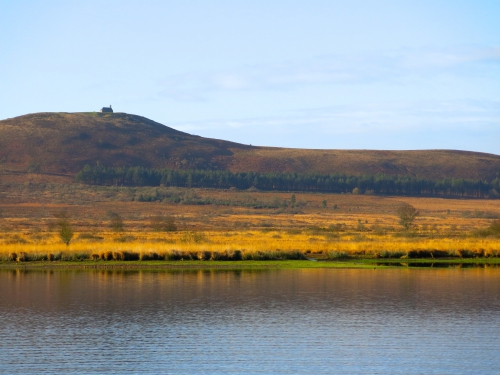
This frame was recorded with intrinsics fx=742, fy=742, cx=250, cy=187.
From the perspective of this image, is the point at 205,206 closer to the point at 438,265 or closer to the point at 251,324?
the point at 438,265

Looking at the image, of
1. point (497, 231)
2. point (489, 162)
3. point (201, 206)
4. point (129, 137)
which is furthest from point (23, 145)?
point (497, 231)

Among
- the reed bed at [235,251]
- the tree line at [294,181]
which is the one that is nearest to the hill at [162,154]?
the tree line at [294,181]

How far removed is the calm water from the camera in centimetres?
1769

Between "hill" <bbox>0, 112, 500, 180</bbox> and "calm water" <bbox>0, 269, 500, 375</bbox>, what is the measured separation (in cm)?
12621

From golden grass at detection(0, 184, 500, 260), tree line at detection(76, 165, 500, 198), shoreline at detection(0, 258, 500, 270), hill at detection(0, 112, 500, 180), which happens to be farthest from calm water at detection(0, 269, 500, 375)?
hill at detection(0, 112, 500, 180)

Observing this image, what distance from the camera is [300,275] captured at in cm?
3447

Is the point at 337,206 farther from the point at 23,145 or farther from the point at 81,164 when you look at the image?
the point at 23,145

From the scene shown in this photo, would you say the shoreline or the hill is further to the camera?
the hill

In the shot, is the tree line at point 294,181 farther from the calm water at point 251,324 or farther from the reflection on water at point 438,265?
the calm water at point 251,324

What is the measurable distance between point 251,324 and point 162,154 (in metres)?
154

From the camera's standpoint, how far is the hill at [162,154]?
534 ft

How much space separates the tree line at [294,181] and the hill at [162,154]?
989 cm

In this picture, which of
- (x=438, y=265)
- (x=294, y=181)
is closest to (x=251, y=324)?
(x=438, y=265)

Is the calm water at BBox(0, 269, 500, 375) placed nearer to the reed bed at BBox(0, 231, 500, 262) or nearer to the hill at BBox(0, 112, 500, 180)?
the reed bed at BBox(0, 231, 500, 262)
